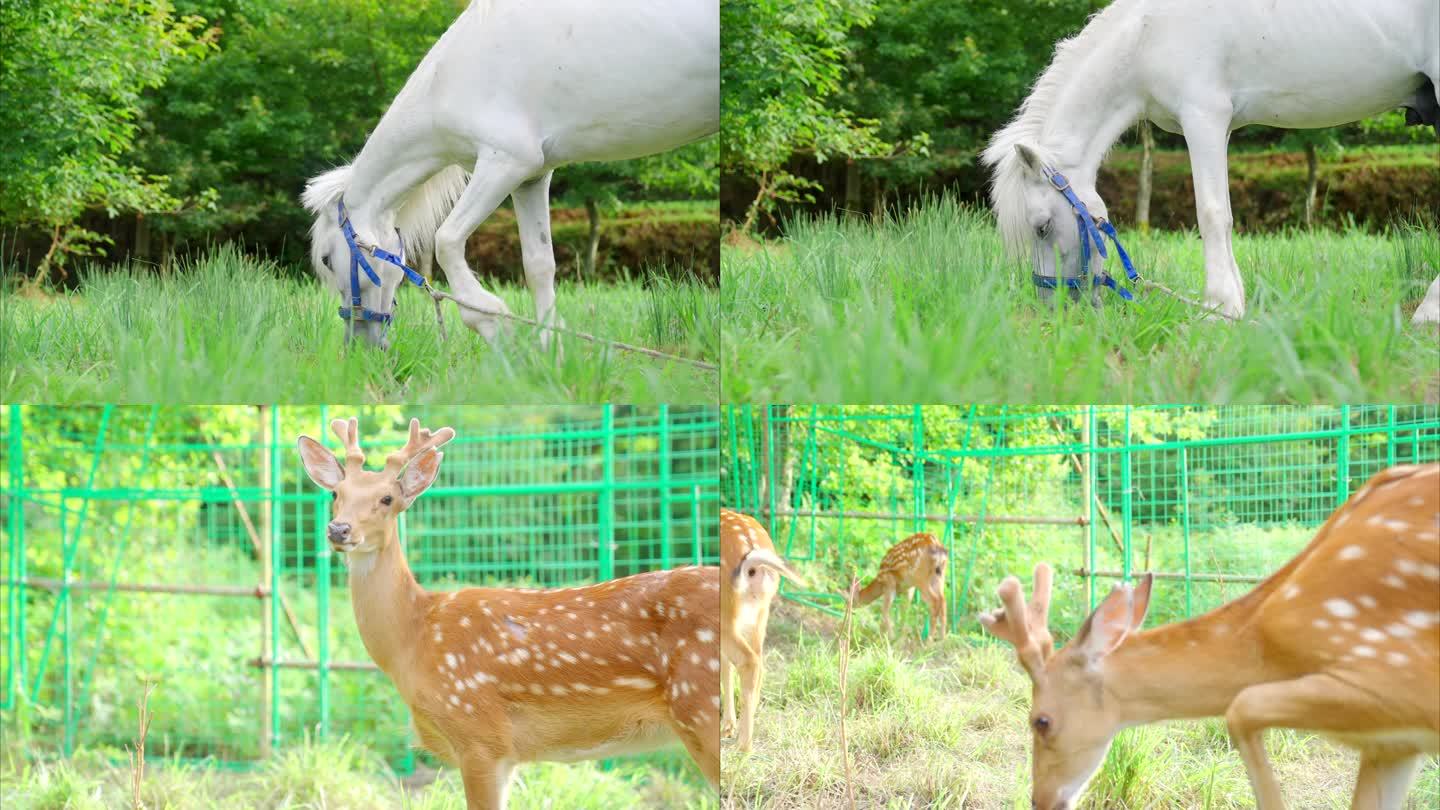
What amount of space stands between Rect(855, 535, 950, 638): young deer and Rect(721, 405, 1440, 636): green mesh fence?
27 mm

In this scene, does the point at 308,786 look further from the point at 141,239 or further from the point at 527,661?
the point at 141,239

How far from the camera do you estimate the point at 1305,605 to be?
6.26 ft

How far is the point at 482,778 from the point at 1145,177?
197 centimetres

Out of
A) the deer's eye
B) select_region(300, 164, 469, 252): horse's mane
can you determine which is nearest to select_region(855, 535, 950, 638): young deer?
the deer's eye

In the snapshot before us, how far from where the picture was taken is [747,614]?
101 inches

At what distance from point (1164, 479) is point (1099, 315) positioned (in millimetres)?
377

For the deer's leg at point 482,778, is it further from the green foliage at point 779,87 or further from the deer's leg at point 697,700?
the green foliage at point 779,87

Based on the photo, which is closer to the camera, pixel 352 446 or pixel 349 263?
pixel 352 446

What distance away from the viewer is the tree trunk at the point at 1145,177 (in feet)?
9.27

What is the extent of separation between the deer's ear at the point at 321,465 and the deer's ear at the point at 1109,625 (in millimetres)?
1395

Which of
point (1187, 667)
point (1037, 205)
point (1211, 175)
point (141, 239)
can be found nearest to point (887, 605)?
point (1187, 667)

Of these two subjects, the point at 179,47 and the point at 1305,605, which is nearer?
the point at 1305,605

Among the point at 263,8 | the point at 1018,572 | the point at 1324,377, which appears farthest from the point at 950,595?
the point at 263,8

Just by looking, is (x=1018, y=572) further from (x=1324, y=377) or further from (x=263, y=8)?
(x=263, y=8)
